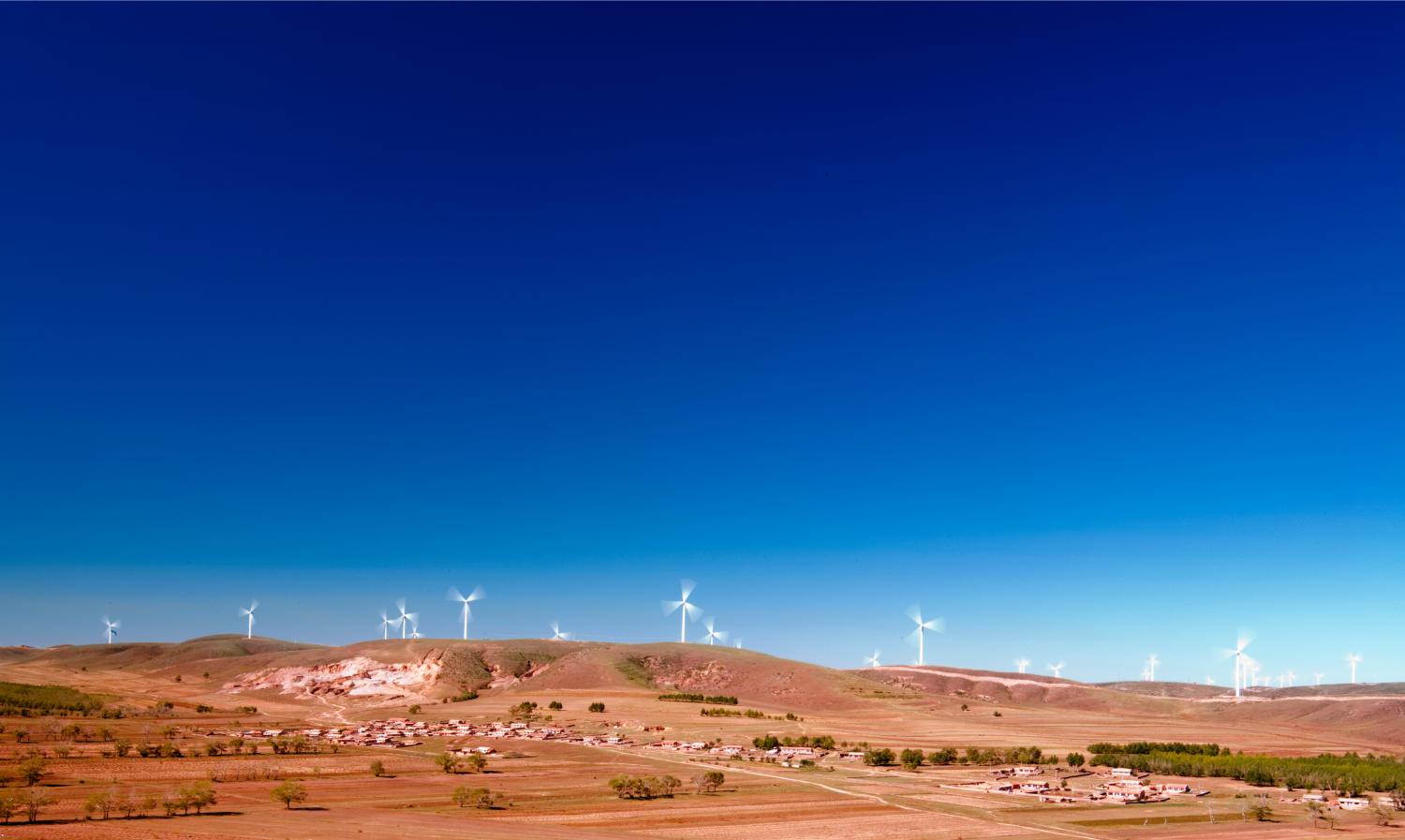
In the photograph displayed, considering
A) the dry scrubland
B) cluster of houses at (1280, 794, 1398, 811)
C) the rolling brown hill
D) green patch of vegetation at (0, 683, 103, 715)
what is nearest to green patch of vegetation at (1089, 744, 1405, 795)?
cluster of houses at (1280, 794, 1398, 811)

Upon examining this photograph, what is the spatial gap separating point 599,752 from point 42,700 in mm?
56048

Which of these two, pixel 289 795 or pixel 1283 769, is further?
pixel 1283 769

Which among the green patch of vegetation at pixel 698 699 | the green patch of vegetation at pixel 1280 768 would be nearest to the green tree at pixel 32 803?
the green patch of vegetation at pixel 1280 768

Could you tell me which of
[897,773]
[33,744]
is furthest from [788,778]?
[33,744]

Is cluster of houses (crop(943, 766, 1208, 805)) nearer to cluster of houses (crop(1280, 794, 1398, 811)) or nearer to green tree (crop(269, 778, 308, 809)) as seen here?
cluster of houses (crop(1280, 794, 1398, 811))

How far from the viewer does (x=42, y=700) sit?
8938 centimetres

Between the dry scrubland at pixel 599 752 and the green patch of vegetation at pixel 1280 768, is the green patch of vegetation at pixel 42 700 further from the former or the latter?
the green patch of vegetation at pixel 1280 768

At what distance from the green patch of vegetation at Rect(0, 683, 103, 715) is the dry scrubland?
326 cm

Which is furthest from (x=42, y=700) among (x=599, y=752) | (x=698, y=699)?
(x=698, y=699)

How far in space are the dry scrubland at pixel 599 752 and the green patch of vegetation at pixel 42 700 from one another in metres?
3.26

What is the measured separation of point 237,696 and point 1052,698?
146 meters

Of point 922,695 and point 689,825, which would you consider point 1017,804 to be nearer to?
point 689,825

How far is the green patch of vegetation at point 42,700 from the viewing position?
8469 cm

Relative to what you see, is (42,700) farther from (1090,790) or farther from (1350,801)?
(1350,801)
